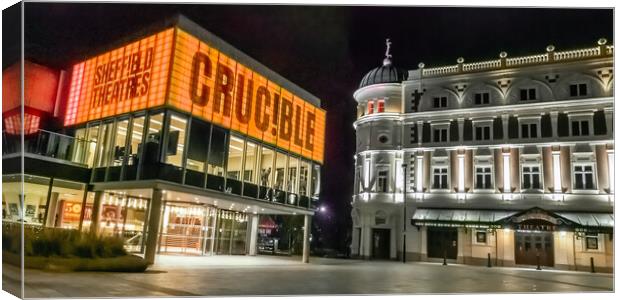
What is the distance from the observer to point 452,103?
36.2m

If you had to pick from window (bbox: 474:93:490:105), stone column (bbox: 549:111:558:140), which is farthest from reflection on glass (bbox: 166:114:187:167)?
stone column (bbox: 549:111:558:140)

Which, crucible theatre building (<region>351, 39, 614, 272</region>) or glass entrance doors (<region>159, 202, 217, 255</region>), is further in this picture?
crucible theatre building (<region>351, 39, 614, 272</region>)

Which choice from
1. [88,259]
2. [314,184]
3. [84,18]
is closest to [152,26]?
[84,18]

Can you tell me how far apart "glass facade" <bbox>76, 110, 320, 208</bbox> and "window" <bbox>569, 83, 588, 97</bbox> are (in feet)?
72.8

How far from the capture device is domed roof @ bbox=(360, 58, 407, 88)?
39156mm

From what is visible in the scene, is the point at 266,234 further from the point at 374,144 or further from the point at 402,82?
the point at 402,82

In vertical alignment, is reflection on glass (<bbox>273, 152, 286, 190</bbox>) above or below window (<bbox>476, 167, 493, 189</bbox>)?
below

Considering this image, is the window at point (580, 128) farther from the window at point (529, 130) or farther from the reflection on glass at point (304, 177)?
the reflection on glass at point (304, 177)

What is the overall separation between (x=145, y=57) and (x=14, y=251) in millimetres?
8380

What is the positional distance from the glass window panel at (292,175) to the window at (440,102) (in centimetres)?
1546

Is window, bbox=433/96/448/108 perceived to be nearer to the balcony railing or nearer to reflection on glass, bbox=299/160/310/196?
reflection on glass, bbox=299/160/310/196

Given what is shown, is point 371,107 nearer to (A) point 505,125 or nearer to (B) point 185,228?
(A) point 505,125

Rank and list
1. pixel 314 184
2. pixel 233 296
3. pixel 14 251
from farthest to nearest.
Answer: pixel 314 184
pixel 14 251
pixel 233 296

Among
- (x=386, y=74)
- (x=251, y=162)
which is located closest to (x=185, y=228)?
(x=251, y=162)
